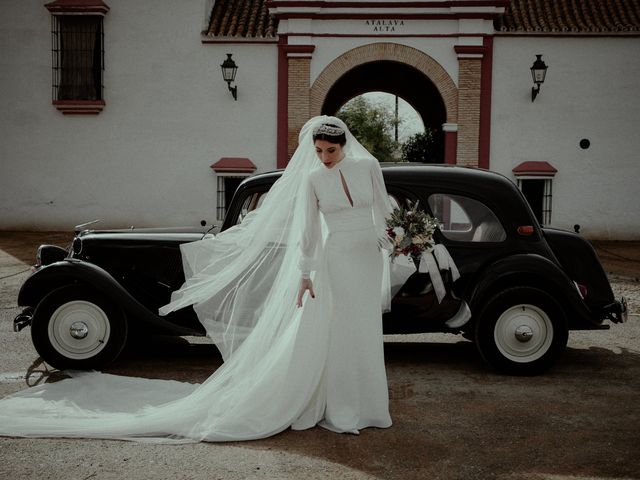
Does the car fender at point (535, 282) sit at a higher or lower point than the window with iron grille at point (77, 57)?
lower

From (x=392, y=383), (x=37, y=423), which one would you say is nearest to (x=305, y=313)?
(x=392, y=383)

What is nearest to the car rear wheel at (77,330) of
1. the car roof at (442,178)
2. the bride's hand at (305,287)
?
the car roof at (442,178)

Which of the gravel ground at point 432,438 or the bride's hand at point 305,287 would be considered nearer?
the gravel ground at point 432,438

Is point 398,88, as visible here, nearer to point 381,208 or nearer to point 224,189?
point 224,189

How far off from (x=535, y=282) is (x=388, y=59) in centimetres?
1266

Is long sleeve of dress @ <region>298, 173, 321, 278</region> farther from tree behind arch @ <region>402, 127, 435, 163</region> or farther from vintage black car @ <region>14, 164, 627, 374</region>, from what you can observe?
tree behind arch @ <region>402, 127, 435, 163</region>

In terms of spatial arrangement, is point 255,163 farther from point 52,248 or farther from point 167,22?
point 52,248

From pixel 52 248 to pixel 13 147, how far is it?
44.5 feet

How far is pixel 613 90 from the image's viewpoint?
16.9m

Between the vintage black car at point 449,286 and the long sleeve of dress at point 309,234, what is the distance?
1394mm

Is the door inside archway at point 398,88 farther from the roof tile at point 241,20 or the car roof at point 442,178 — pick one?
the car roof at point 442,178

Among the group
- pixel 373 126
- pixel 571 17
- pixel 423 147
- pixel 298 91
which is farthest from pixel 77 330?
pixel 373 126

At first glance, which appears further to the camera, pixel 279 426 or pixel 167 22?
pixel 167 22

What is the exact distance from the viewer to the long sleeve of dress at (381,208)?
4250 mm
